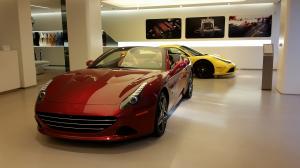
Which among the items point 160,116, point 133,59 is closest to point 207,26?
point 133,59

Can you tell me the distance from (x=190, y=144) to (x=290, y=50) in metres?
3.94

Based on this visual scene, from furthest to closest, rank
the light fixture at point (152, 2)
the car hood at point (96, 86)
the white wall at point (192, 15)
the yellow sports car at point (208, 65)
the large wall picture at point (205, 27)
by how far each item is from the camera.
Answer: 1. the large wall picture at point (205, 27)
2. the white wall at point (192, 15)
3. the light fixture at point (152, 2)
4. the yellow sports car at point (208, 65)
5. the car hood at point (96, 86)

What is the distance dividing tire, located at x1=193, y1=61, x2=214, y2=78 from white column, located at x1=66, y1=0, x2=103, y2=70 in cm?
299

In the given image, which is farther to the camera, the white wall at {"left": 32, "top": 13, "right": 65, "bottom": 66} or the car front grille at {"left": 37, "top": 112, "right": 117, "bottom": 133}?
the white wall at {"left": 32, "top": 13, "right": 65, "bottom": 66}

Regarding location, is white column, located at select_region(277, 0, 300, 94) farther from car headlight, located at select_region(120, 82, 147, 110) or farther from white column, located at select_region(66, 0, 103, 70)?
white column, located at select_region(66, 0, 103, 70)

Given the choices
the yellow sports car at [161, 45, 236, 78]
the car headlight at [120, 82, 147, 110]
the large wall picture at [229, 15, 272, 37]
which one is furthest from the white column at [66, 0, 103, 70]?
the large wall picture at [229, 15, 272, 37]

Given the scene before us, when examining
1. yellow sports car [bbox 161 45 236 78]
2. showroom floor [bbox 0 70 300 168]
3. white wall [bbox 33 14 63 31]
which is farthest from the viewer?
white wall [bbox 33 14 63 31]

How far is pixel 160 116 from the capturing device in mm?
3320

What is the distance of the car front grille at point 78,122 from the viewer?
2.84 m

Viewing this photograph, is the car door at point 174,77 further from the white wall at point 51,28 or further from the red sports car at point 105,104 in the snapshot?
the white wall at point 51,28

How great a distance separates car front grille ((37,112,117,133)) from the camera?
2.84 meters

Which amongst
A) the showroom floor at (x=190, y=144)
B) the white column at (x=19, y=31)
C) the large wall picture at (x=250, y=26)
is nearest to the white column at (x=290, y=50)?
the showroom floor at (x=190, y=144)

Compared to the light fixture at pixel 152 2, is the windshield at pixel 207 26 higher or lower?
lower

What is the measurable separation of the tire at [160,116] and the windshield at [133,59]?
59 cm
